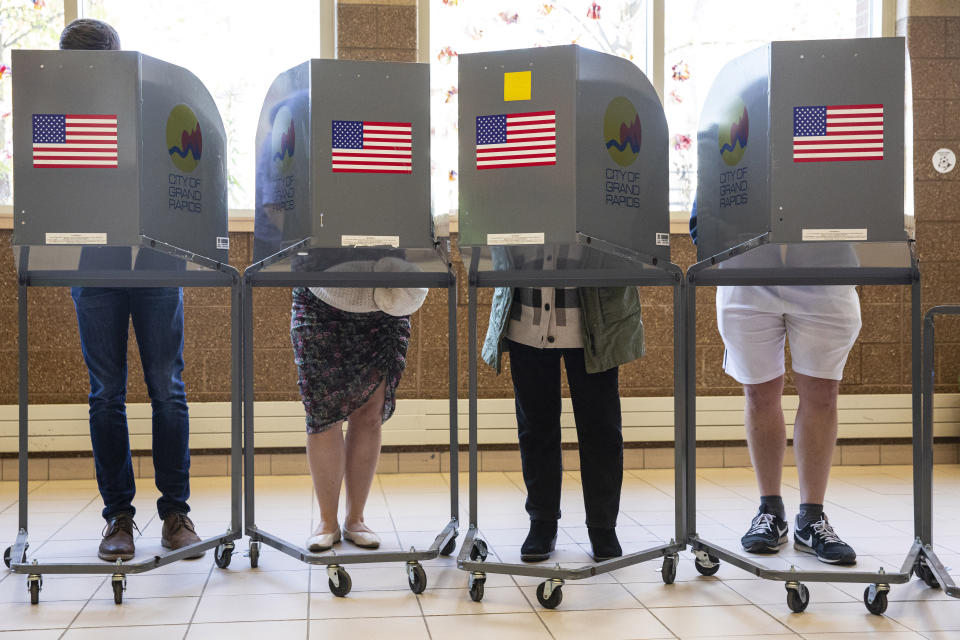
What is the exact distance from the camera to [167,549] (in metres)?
2.46

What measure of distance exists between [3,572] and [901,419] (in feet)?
11.7

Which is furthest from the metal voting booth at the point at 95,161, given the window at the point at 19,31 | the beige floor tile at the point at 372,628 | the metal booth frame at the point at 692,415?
the window at the point at 19,31

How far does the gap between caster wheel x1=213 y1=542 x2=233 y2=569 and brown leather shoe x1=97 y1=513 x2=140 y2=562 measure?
0.78 ft

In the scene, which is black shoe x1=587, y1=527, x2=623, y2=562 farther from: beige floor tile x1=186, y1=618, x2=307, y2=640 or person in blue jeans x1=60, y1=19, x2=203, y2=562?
person in blue jeans x1=60, y1=19, x2=203, y2=562

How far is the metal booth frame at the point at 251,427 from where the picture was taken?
6.98ft

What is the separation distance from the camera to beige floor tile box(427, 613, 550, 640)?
73.5 inches

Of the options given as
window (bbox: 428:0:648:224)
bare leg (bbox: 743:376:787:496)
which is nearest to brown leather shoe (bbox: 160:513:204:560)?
bare leg (bbox: 743:376:787:496)

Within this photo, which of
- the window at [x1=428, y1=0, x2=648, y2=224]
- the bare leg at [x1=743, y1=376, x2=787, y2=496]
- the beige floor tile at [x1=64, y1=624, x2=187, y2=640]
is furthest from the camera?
the window at [x1=428, y1=0, x2=648, y2=224]

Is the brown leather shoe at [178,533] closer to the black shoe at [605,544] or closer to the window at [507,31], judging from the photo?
the black shoe at [605,544]

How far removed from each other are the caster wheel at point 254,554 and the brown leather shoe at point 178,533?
159mm

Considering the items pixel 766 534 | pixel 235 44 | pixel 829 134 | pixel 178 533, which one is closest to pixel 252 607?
pixel 178 533

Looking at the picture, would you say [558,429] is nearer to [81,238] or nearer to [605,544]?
[605,544]

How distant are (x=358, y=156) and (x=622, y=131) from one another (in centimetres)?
63

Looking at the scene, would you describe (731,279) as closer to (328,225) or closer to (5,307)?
(328,225)
